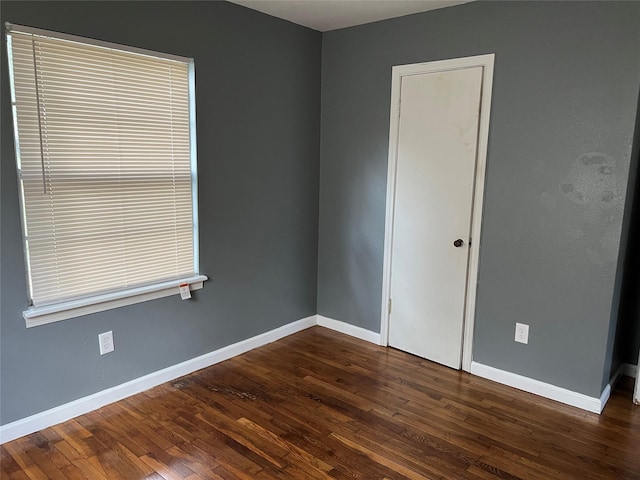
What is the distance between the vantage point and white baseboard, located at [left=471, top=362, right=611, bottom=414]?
8.87 feet

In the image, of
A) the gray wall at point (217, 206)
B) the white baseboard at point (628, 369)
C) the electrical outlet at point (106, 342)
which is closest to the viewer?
the gray wall at point (217, 206)

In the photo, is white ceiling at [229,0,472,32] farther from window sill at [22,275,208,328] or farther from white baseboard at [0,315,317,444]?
white baseboard at [0,315,317,444]

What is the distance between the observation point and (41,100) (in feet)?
7.35

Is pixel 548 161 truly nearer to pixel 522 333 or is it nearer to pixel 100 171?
pixel 522 333

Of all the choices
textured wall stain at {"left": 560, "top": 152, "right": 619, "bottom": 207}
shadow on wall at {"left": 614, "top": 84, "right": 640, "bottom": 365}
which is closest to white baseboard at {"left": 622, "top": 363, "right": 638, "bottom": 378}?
shadow on wall at {"left": 614, "top": 84, "right": 640, "bottom": 365}

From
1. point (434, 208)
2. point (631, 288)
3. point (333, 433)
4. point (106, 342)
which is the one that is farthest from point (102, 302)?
point (631, 288)

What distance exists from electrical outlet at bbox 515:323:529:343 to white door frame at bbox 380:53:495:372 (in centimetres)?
29

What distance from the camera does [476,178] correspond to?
2984 millimetres

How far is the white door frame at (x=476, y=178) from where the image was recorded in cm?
291

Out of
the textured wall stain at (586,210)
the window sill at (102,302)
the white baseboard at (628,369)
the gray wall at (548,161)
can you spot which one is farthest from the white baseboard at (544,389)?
the window sill at (102,302)

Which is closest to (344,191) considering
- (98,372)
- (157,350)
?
(157,350)

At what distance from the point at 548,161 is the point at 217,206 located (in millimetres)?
2103

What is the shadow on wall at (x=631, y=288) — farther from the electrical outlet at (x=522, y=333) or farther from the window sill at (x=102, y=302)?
the window sill at (x=102, y=302)

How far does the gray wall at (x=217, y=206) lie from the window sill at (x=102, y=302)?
0.14 feet
